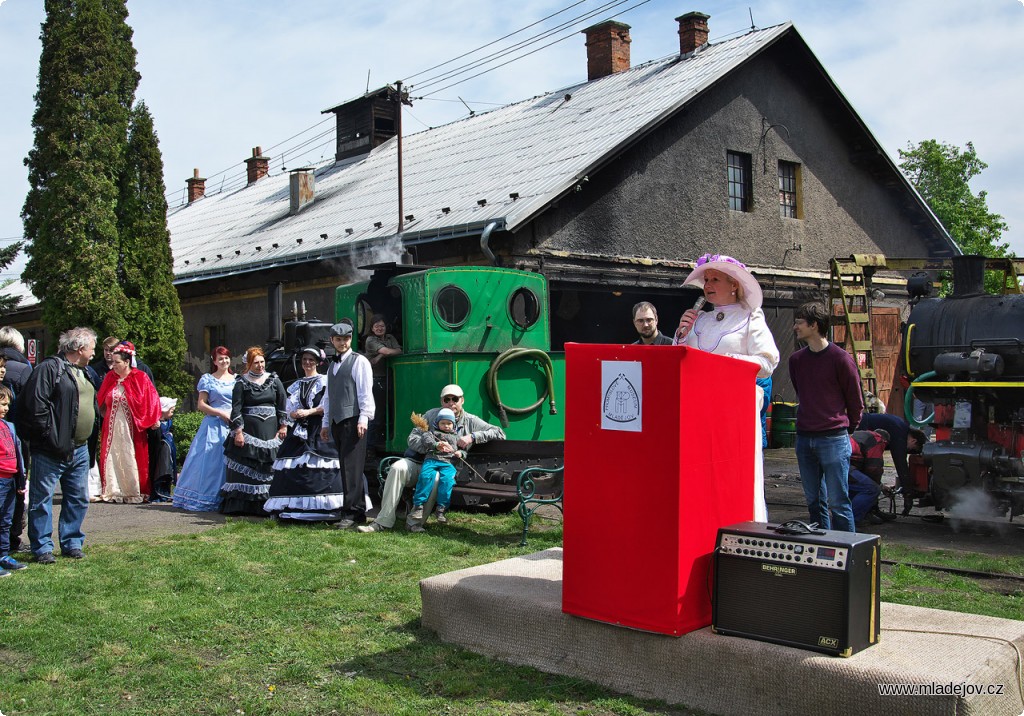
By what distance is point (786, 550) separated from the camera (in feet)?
14.0

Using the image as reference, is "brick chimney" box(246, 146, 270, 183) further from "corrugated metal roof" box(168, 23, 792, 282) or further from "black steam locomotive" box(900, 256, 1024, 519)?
"black steam locomotive" box(900, 256, 1024, 519)

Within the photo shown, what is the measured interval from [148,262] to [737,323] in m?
13.2

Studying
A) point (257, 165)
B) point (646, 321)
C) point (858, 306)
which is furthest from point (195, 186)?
point (646, 321)

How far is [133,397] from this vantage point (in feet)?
38.0

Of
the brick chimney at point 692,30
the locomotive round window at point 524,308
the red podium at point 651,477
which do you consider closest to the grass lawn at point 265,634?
the red podium at point 651,477

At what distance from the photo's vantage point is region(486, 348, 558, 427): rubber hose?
399 inches

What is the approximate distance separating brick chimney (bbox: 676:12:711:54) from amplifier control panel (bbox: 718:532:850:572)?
18180 millimetres

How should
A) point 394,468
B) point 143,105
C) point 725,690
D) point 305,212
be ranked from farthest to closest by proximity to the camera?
point 305,212 < point 143,105 < point 394,468 < point 725,690

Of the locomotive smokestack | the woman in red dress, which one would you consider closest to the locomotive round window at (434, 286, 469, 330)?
the woman in red dress

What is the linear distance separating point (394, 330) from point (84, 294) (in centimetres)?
660

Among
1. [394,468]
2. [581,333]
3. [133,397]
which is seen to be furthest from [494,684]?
[581,333]

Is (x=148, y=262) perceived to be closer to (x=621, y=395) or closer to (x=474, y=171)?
(x=474, y=171)

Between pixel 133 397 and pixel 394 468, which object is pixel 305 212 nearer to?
Result: pixel 133 397

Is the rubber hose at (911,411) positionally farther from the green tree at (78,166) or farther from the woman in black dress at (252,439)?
the green tree at (78,166)
